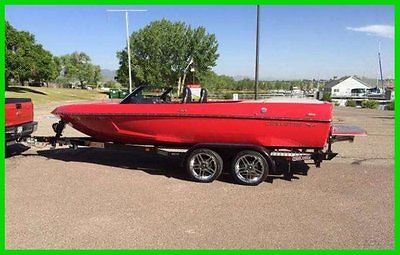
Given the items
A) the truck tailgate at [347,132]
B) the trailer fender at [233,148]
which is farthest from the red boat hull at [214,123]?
the truck tailgate at [347,132]

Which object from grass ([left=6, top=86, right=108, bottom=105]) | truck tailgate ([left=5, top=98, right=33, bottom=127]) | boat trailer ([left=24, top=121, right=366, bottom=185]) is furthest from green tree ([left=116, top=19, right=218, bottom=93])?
boat trailer ([left=24, top=121, right=366, bottom=185])

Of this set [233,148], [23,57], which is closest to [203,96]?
[233,148]

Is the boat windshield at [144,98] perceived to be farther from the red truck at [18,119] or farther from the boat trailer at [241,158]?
the red truck at [18,119]

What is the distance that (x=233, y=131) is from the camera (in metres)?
6.59

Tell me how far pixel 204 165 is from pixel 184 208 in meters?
1.50

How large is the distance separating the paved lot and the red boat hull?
0.70m

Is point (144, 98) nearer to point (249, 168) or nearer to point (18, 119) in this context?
point (249, 168)

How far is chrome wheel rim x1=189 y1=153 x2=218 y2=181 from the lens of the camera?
6.65 m

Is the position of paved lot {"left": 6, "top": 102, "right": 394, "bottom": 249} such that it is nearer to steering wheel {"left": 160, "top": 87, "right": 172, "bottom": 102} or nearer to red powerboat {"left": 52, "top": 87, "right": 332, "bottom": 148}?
red powerboat {"left": 52, "top": 87, "right": 332, "bottom": 148}

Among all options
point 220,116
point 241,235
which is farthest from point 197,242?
point 220,116

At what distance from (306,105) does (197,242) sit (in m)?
3.12

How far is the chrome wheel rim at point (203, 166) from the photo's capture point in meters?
6.65

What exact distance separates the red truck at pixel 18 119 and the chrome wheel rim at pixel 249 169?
459 cm

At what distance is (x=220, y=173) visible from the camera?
6633 millimetres
